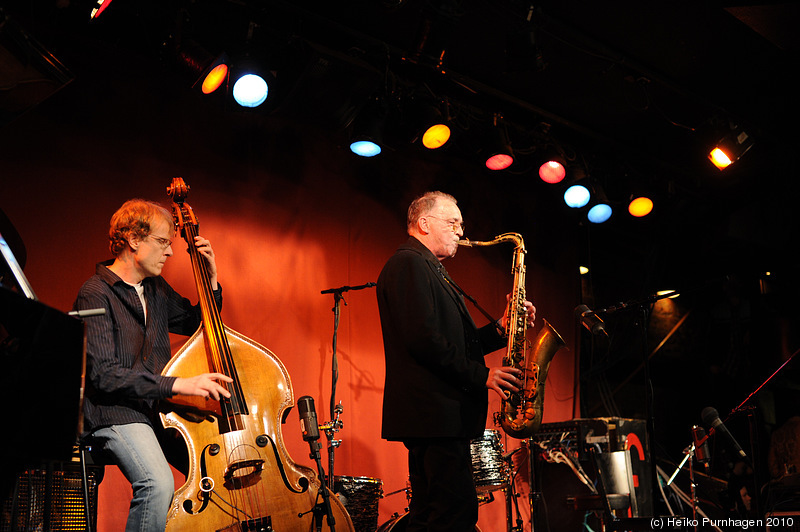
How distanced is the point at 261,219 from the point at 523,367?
7.19 ft

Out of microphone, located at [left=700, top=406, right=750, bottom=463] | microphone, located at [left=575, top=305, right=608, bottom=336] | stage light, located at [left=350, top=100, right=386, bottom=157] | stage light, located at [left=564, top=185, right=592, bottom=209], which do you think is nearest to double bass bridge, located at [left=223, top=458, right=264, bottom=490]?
microphone, located at [left=575, top=305, right=608, bottom=336]

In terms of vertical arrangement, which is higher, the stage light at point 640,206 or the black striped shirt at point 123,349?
the stage light at point 640,206

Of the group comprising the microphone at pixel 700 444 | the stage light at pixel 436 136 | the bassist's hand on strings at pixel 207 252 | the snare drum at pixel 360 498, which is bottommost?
the snare drum at pixel 360 498

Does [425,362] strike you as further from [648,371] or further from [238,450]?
[648,371]

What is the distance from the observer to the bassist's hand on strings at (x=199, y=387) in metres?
2.87

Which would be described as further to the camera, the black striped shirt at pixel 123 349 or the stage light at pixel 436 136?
the stage light at pixel 436 136

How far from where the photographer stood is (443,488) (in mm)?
2789

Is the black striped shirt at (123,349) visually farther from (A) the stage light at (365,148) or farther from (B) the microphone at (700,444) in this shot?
(B) the microphone at (700,444)

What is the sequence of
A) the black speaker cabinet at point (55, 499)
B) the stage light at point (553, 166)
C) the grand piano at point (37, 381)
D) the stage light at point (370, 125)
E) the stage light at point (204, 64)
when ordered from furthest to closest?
1. the stage light at point (553, 166)
2. the stage light at point (370, 125)
3. the stage light at point (204, 64)
4. the black speaker cabinet at point (55, 499)
5. the grand piano at point (37, 381)

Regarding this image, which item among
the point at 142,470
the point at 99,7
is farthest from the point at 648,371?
the point at 99,7

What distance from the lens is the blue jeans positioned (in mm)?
2789

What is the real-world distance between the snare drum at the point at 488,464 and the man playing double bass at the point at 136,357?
82.3 inches

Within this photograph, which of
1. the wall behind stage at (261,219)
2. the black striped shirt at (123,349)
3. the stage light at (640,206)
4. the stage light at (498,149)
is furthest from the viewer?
the stage light at (640,206)

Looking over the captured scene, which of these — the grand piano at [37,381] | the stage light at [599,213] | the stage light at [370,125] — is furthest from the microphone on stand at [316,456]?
the stage light at [599,213]
